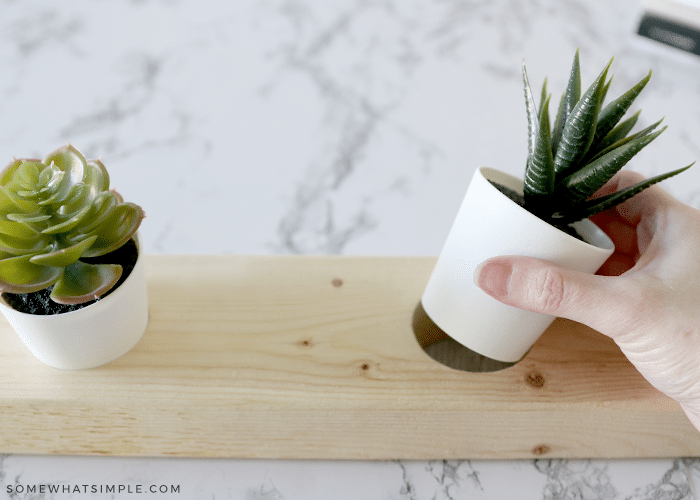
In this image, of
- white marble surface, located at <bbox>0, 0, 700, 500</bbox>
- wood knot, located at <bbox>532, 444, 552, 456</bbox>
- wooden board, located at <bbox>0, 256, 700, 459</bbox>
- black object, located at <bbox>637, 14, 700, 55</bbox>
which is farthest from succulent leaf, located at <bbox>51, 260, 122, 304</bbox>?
black object, located at <bbox>637, 14, 700, 55</bbox>

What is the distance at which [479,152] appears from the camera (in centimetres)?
85

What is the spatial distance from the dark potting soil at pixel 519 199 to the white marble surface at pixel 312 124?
0.26m

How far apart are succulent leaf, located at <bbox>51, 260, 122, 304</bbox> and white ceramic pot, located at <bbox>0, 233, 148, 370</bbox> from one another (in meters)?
0.02

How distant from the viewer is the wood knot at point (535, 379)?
0.54m

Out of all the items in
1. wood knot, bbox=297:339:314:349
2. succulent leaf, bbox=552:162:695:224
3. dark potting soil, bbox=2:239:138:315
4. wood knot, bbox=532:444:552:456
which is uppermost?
succulent leaf, bbox=552:162:695:224

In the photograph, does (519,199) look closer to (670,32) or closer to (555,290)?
(555,290)

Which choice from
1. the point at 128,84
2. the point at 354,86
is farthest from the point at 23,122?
the point at 354,86

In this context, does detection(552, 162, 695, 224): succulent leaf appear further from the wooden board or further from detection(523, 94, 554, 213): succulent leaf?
the wooden board

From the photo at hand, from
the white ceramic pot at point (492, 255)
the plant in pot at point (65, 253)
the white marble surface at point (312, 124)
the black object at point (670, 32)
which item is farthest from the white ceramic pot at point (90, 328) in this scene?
the black object at point (670, 32)

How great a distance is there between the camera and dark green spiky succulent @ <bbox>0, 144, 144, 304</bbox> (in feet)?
1.33

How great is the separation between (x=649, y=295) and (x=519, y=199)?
0.41 ft

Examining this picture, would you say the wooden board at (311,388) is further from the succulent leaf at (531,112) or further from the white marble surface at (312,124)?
the succulent leaf at (531,112)

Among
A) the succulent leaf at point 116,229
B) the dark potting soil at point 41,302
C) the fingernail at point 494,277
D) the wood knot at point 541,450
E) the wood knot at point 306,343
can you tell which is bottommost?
the wood knot at point 541,450

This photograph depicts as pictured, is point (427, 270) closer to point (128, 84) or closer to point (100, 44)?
point (128, 84)
